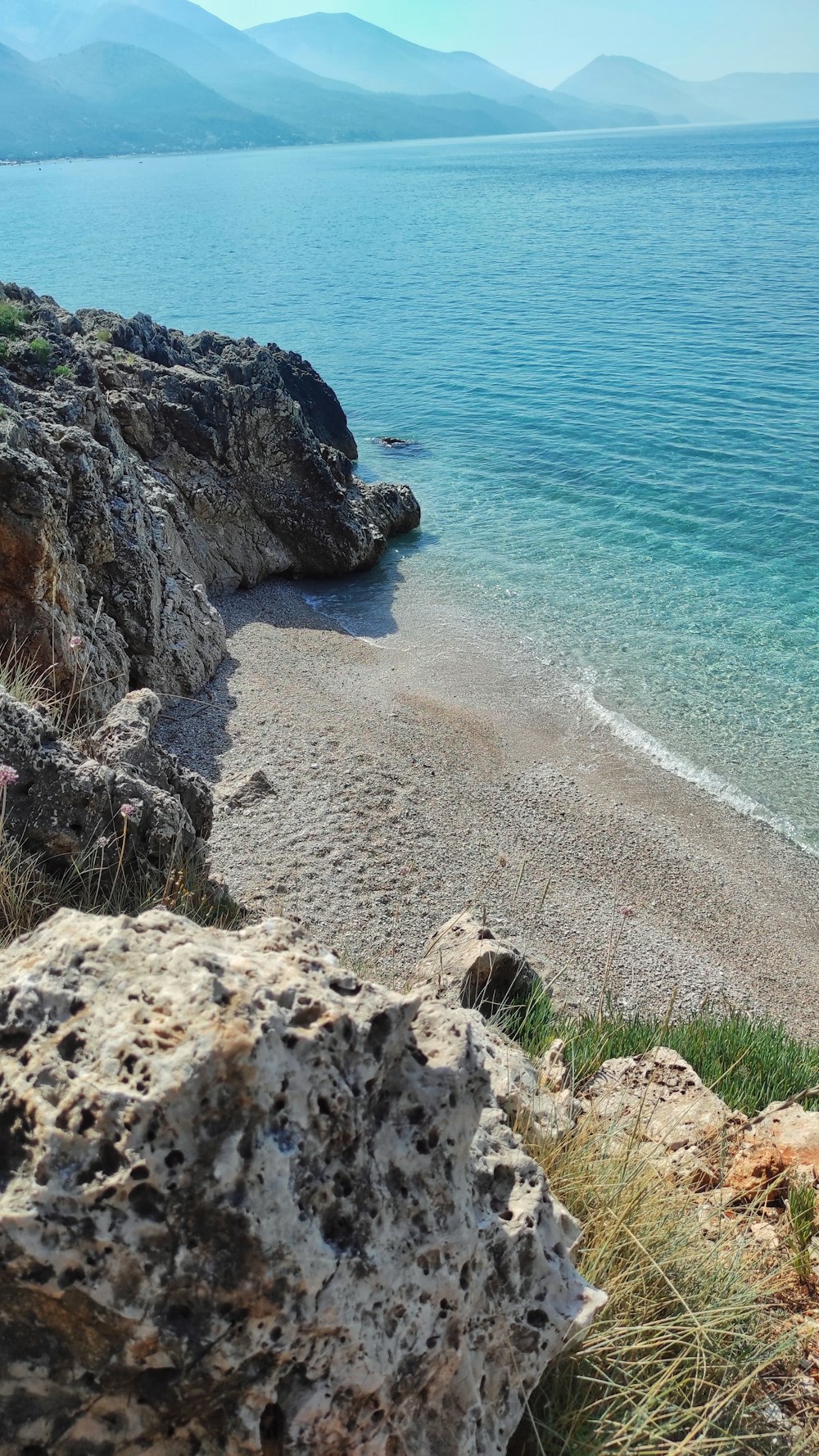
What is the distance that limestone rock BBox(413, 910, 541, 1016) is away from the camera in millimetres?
6059

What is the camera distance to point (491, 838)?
10555 millimetres

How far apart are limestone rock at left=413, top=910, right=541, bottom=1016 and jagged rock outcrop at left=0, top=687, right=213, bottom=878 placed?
5.72 feet

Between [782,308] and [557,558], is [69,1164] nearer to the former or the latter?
[557,558]

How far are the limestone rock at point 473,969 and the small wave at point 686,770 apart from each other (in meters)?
6.05

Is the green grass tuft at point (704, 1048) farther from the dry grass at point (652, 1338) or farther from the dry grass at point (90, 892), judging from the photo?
the dry grass at point (90, 892)

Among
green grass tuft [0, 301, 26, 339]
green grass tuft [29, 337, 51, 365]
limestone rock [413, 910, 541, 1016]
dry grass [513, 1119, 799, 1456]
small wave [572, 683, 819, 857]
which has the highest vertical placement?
green grass tuft [0, 301, 26, 339]

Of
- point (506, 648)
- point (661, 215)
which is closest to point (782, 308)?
point (506, 648)

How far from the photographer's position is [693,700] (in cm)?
1426

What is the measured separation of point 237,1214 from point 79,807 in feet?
12.2

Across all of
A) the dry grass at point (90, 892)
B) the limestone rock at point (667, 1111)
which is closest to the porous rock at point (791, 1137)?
the limestone rock at point (667, 1111)

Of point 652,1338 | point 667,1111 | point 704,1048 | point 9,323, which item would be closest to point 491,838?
point 704,1048

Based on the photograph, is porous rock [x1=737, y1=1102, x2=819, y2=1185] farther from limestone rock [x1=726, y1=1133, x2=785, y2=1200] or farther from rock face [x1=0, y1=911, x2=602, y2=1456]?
rock face [x1=0, y1=911, x2=602, y2=1456]

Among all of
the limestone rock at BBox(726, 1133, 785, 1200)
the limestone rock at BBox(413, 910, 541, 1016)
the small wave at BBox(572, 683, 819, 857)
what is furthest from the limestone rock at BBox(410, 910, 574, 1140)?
the small wave at BBox(572, 683, 819, 857)

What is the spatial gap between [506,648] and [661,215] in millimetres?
69141
